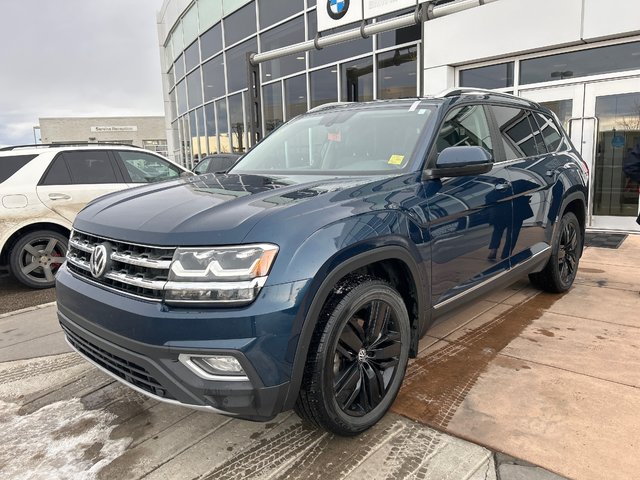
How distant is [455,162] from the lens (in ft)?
9.09

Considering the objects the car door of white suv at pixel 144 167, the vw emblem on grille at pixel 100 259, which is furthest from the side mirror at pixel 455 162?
the car door of white suv at pixel 144 167

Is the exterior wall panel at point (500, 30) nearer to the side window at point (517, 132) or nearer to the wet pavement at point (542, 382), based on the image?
the side window at point (517, 132)

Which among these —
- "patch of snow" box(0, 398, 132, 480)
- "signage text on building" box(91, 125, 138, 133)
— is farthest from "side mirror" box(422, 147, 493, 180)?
"signage text on building" box(91, 125, 138, 133)

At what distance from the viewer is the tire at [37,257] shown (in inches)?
225

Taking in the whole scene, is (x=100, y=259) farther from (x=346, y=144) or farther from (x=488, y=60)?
(x=488, y=60)

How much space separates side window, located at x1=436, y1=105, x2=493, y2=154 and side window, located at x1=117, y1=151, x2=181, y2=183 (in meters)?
4.39

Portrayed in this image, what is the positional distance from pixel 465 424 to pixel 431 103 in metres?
2.02

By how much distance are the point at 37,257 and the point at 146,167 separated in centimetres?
182

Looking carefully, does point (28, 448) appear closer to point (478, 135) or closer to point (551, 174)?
point (478, 135)

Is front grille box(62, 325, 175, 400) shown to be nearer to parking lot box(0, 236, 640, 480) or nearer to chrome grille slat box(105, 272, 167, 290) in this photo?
chrome grille slat box(105, 272, 167, 290)

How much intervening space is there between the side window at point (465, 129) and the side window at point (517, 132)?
226 millimetres

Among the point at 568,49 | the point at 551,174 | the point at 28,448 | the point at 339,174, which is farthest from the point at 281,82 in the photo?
the point at 28,448

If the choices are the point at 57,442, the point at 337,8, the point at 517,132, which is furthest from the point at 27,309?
the point at 337,8

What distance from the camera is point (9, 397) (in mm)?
3129
